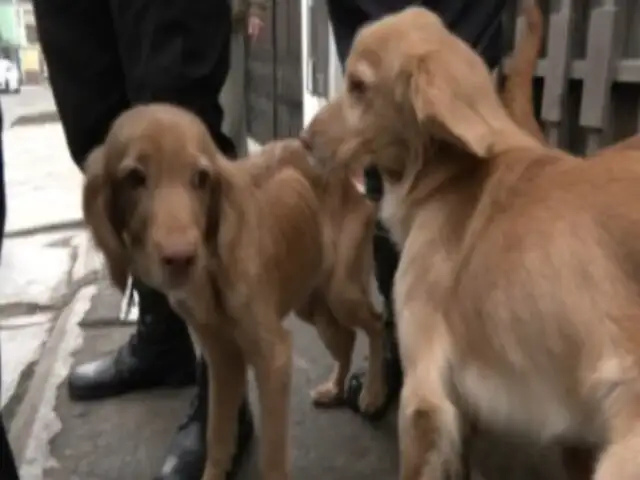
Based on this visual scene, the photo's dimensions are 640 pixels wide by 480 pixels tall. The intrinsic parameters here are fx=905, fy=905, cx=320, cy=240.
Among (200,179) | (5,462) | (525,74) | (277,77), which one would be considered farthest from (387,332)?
(277,77)

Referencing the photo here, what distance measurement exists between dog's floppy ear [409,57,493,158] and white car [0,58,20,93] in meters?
9.70

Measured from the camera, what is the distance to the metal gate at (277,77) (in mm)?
5160

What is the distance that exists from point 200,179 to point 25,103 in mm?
9222

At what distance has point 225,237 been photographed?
1.50 meters

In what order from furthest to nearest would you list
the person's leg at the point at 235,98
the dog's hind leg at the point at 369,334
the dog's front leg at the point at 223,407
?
the person's leg at the point at 235,98 < the dog's hind leg at the point at 369,334 < the dog's front leg at the point at 223,407

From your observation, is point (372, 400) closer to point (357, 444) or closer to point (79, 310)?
point (357, 444)

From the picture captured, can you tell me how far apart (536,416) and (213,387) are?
761mm

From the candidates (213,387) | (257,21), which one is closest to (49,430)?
(213,387)

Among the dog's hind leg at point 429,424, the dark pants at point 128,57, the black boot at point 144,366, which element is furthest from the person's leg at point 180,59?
the dog's hind leg at point 429,424

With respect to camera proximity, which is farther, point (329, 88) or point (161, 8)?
point (329, 88)

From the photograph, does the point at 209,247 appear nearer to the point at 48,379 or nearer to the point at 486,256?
the point at 486,256

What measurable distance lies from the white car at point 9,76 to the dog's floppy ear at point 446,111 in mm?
9703

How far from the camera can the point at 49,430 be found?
2.05 meters

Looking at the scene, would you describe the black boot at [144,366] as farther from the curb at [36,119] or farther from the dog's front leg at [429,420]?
the curb at [36,119]
